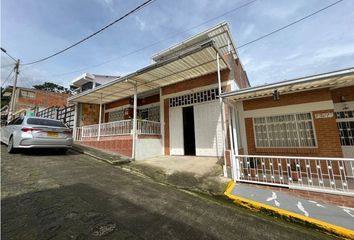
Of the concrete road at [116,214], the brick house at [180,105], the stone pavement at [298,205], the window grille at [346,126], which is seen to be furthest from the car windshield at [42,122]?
the window grille at [346,126]

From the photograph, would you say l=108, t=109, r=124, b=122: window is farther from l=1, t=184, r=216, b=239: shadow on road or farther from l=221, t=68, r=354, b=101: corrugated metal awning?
l=1, t=184, r=216, b=239: shadow on road

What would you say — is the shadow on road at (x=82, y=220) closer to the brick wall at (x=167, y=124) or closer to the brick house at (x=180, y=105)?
the brick house at (x=180, y=105)

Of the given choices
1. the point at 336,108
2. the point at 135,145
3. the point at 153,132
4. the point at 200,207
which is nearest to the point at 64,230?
the point at 200,207

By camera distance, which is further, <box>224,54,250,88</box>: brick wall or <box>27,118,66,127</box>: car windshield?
<box>224,54,250,88</box>: brick wall

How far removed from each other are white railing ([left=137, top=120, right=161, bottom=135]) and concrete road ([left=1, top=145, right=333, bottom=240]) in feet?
13.2

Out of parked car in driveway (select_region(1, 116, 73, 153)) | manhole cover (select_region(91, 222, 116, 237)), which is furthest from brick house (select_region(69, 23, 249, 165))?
manhole cover (select_region(91, 222, 116, 237))

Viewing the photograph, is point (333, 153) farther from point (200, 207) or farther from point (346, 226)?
point (200, 207)

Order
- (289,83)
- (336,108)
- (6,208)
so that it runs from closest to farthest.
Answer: (6,208) < (289,83) < (336,108)

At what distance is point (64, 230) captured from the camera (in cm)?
222

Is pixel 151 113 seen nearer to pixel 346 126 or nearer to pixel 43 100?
pixel 346 126

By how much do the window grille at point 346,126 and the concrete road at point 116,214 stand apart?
559 centimetres

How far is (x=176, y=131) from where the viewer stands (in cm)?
899

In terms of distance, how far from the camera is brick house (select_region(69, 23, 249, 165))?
7.41 m

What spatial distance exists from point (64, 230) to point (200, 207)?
227 centimetres
